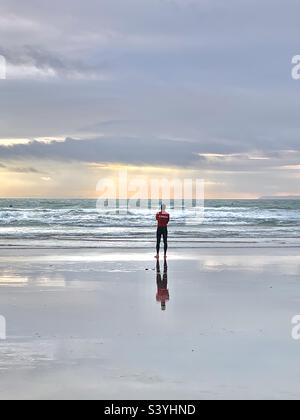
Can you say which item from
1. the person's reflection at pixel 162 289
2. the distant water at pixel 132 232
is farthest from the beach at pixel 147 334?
the distant water at pixel 132 232

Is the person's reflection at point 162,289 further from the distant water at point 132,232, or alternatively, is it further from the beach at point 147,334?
the distant water at point 132,232

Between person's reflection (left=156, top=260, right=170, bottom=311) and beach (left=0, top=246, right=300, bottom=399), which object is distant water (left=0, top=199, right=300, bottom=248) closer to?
person's reflection (left=156, top=260, right=170, bottom=311)

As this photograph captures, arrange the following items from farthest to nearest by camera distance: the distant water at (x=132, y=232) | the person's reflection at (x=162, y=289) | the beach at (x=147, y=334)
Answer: the distant water at (x=132, y=232) → the person's reflection at (x=162, y=289) → the beach at (x=147, y=334)

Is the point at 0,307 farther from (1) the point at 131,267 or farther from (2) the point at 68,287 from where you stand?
(1) the point at 131,267

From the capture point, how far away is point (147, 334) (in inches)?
352

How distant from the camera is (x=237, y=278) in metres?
15.3

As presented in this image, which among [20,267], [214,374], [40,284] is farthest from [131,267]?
[214,374]

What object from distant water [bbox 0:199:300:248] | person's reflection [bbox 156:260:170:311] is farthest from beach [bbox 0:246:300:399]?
distant water [bbox 0:199:300:248]

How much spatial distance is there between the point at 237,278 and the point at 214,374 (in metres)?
8.31

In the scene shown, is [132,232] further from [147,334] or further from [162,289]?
[147,334]

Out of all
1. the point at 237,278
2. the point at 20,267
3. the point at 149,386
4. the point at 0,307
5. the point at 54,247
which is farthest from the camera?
the point at 54,247

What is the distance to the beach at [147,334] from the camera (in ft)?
22.0

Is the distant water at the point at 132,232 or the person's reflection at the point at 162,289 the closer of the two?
the person's reflection at the point at 162,289

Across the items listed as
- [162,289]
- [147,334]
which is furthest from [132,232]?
[147,334]
